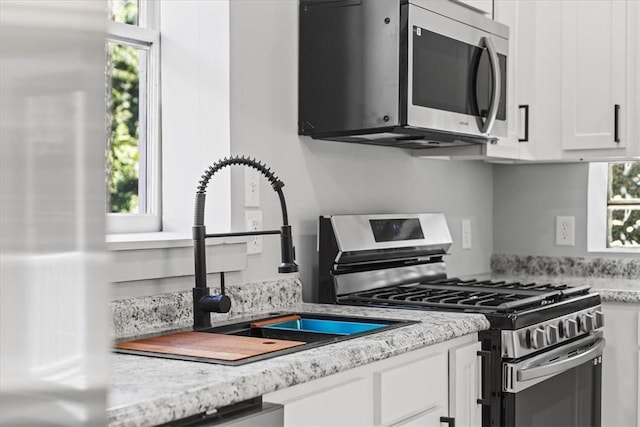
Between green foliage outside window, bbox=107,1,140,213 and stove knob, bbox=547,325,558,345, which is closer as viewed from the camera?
green foliage outside window, bbox=107,1,140,213

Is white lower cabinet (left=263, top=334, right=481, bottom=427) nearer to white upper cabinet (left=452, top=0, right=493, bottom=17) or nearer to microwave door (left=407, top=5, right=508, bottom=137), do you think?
microwave door (left=407, top=5, right=508, bottom=137)

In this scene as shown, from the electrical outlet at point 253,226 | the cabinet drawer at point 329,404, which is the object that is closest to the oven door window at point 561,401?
the cabinet drawer at point 329,404

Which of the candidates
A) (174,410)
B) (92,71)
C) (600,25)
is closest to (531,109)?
(600,25)

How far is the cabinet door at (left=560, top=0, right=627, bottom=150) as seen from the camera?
3.13 meters

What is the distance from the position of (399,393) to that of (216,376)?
577 millimetres

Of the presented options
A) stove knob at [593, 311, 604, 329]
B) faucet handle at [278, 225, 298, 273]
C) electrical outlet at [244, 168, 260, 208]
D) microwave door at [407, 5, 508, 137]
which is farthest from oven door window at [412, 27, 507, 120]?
stove knob at [593, 311, 604, 329]

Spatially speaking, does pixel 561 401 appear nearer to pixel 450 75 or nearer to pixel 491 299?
pixel 491 299

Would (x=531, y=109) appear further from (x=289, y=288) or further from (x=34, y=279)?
(x=34, y=279)

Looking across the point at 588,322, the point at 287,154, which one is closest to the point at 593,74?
the point at 588,322

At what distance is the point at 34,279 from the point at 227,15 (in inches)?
60.9

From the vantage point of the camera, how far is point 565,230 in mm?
3551

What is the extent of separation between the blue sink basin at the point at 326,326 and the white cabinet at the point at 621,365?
4.25ft

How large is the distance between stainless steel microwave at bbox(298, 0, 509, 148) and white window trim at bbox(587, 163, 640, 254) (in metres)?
1.12

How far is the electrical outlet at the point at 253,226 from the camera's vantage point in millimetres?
2223
